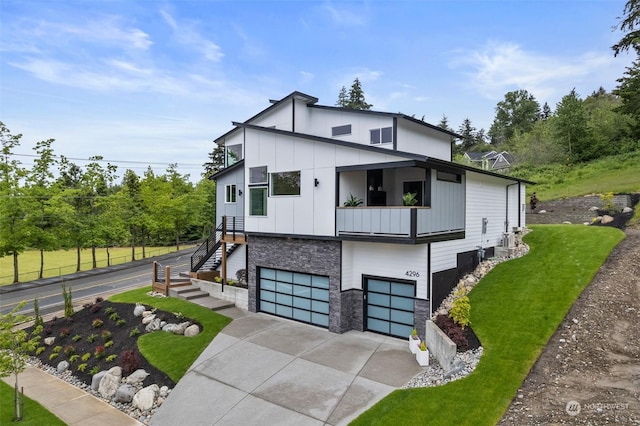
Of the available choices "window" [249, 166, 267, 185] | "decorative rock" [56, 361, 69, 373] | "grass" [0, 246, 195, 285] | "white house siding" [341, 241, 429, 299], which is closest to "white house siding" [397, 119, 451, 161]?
"white house siding" [341, 241, 429, 299]

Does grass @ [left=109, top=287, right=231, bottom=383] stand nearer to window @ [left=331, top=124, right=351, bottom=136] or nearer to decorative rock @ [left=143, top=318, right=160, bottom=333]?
decorative rock @ [left=143, top=318, right=160, bottom=333]

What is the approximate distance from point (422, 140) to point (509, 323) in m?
9.55

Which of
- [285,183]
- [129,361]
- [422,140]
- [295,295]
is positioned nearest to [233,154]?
[285,183]

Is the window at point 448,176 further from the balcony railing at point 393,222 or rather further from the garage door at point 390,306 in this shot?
the garage door at point 390,306

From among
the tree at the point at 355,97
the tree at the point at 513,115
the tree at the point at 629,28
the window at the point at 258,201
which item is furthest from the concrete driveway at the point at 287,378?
the tree at the point at 513,115

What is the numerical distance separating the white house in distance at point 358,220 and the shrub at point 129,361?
5480 mm

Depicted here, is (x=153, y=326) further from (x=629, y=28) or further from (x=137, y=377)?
→ (x=629, y=28)

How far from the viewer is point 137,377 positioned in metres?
11.5

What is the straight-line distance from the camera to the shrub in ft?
39.5

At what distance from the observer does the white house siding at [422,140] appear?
1620cm

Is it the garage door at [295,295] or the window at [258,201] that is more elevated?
the window at [258,201]

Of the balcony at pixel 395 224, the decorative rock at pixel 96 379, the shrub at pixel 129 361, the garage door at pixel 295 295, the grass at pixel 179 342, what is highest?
the balcony at pixel 395 224

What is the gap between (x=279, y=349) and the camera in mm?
12383

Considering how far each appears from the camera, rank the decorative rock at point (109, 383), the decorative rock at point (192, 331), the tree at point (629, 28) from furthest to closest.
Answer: the tree at point (629, 28)
the decorative rock at point (192, 331)
the decorative rock at point (109, 383)
